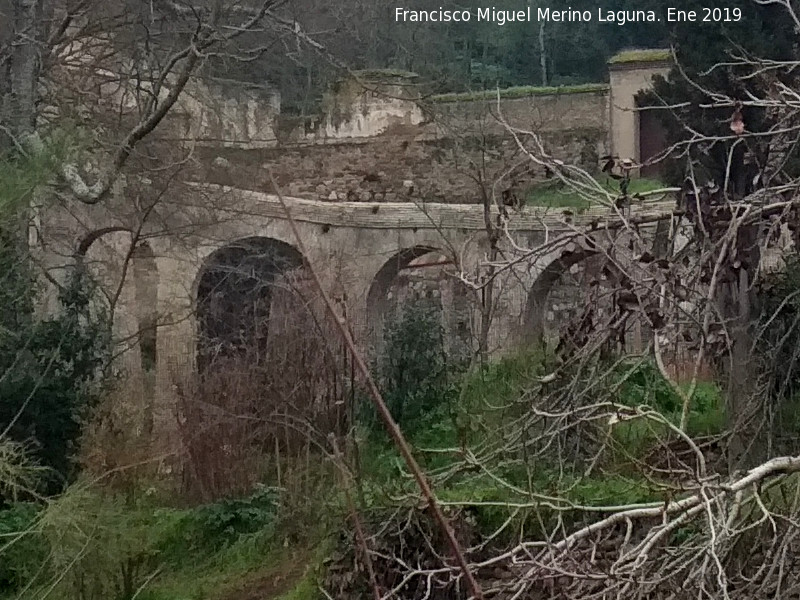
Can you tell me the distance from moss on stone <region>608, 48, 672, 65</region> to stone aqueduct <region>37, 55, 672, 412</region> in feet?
0.26

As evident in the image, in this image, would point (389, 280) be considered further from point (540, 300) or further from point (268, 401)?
point (268, 401)

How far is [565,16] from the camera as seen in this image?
7348mm

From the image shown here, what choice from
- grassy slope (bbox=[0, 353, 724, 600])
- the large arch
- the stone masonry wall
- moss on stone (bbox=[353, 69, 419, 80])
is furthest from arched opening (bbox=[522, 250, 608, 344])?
moss on stone (bbox=[353, 69, 419, 80])

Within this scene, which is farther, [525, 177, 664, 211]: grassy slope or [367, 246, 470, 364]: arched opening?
[525, 177, 664, 211]: grassy slope

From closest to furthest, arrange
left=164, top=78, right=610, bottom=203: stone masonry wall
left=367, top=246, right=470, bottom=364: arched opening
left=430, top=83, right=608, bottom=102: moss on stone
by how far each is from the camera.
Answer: left=367, top=246, right=470, bottom=364: arched opening < left=164, top=78, right=610, bottom=203: stone masonry wall < left=430, top=83, right=608, bottom=102: moss on stone

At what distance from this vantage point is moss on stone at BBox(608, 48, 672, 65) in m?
7.62

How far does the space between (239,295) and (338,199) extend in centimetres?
264

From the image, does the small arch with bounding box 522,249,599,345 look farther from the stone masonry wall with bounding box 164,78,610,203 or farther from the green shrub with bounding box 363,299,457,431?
the stone masonry wall with bounding box 164,78,610,203

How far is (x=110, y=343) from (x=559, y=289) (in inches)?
165

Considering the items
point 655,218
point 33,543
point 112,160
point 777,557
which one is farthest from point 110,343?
point 777,557

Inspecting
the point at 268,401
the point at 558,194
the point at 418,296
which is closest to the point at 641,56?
the point at 558,194

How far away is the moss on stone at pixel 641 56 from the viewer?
300 inches

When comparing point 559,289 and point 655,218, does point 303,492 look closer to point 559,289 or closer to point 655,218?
point 655,218

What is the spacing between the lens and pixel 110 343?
6277 millimetres
